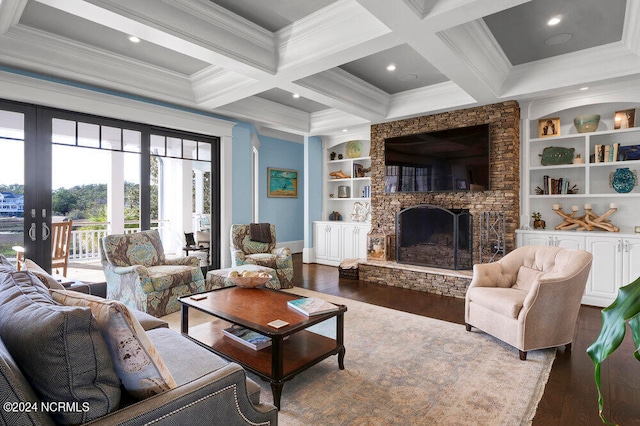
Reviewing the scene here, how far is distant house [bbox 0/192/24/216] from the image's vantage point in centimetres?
352

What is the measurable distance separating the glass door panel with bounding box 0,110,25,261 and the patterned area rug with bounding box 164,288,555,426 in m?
3.06

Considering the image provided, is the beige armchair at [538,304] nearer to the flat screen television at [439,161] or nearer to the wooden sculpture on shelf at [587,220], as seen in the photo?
the wooden sculpture on shelf at [587,220]

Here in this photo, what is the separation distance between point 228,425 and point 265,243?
411cm

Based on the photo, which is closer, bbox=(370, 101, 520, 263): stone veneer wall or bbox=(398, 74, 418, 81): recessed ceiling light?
bbox=(398, 74, 418, 81): recessed ceiling light

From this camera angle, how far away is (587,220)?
4.33 meters

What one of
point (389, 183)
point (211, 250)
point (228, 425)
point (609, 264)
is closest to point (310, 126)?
point (389, 183)

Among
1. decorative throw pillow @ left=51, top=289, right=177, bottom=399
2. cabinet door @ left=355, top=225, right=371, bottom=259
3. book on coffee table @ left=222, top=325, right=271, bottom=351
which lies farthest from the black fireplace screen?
decorative throw pillow @ left=51, top=289, right=177, bottom=399

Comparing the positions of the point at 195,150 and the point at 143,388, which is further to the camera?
the point at 195,150

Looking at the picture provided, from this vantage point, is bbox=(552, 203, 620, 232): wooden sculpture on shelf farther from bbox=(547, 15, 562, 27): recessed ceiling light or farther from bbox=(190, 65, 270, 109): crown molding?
bbox=(190, 65, 270, 109): crown molding

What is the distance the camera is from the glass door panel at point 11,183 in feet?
11.6

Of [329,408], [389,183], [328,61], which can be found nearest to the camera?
[329,408]

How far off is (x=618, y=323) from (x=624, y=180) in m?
4.68

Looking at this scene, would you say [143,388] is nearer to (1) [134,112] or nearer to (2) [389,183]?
(1) [134,112]

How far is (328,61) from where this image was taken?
10.7 feet
